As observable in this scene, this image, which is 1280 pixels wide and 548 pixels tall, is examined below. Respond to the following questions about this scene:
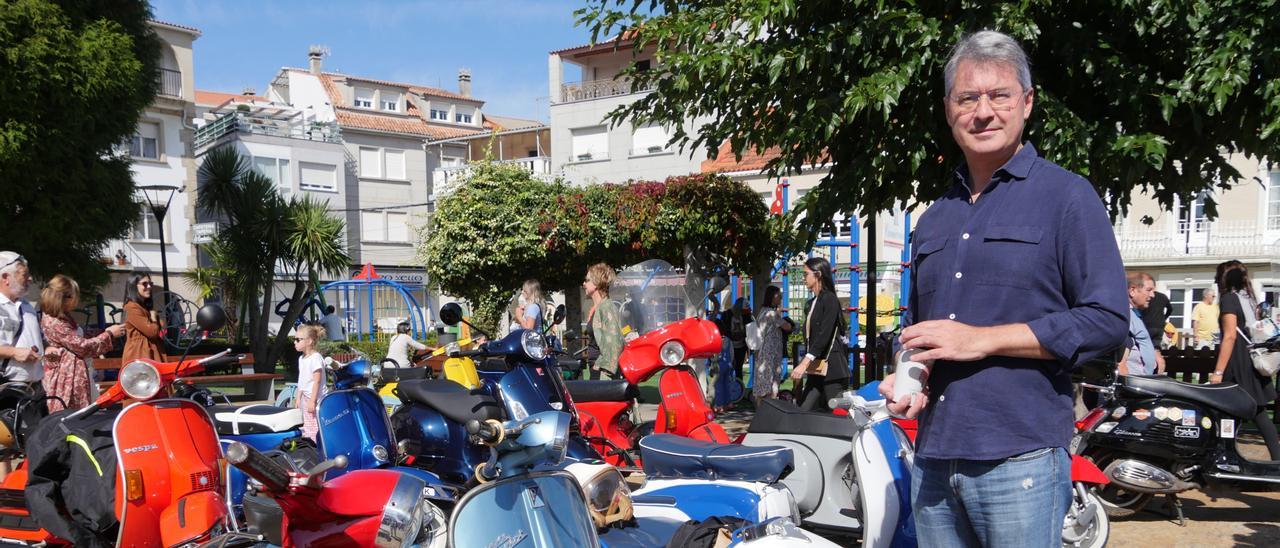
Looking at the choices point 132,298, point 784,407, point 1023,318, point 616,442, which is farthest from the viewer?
point 132,298

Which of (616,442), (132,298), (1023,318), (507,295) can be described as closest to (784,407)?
(616,442)

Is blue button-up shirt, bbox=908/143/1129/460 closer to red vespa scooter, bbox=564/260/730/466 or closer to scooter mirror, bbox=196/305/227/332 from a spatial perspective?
scooter mirror, bbox=196/305/227/332

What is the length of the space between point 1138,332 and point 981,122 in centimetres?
623

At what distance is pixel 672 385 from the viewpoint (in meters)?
5.80

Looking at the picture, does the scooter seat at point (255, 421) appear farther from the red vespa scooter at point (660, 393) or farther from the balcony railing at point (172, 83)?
the balcony railing at point (172, 83)

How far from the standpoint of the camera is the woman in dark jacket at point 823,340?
7375mm

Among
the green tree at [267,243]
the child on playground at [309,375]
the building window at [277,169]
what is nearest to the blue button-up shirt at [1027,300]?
the child on playground at [309,375]

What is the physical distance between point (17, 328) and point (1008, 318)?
250 inches

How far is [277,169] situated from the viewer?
36.0 meters

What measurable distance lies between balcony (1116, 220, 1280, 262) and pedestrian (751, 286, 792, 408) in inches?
736

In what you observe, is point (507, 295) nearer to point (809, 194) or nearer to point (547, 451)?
point (809, 194)

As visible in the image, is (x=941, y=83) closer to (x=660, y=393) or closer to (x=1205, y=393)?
(x=1205, y=393)

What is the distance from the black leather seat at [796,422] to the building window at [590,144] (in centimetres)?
2657

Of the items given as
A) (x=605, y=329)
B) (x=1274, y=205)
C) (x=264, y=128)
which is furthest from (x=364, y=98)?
(x=605, y=329)
